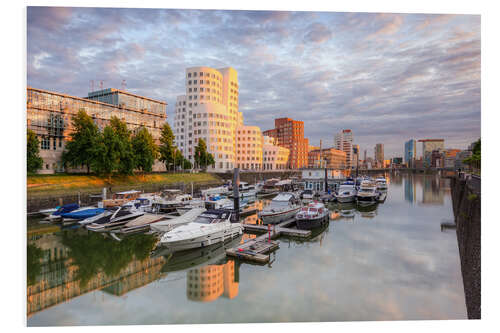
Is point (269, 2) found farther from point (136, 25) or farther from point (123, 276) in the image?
point (123, 276)

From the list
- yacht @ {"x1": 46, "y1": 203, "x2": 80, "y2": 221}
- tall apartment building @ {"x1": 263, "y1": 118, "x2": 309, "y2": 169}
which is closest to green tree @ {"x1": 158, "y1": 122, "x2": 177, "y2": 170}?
yacht @ {"x1": 46, "y1": 203, "x2": 80, "y2": 221}

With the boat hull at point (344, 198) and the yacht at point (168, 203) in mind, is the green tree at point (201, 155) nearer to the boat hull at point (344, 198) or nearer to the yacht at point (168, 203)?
the yacht at point (168, 203)

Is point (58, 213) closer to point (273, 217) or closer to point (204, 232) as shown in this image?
point (204, 232)

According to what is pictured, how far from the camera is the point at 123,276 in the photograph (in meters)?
12.8

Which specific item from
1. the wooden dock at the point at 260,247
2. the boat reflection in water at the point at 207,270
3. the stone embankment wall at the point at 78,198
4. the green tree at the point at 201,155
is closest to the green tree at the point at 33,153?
the stone embankment wall at the point at 78,198

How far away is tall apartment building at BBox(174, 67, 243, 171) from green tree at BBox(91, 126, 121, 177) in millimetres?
40644

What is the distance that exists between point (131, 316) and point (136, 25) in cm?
1169

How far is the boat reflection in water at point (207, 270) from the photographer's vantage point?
11203mm

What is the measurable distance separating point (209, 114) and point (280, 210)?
6148 cm

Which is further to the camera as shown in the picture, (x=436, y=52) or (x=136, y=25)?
(x=436, y=52)

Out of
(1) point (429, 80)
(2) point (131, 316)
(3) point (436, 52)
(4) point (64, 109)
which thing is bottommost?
(2) point (131, 316)

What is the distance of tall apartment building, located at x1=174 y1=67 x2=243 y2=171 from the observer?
266ft

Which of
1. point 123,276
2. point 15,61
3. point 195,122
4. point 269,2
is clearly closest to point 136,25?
point 15,61

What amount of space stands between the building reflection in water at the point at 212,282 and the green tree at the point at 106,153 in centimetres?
3128
